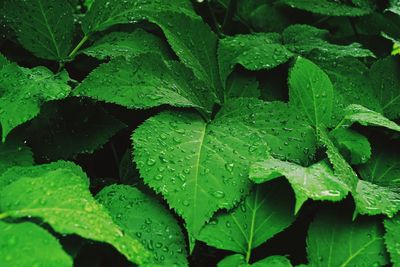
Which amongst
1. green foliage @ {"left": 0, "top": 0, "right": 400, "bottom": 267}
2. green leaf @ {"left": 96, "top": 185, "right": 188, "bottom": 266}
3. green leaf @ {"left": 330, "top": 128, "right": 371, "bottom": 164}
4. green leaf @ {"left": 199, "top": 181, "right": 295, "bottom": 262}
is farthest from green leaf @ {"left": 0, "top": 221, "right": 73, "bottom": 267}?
green leaf @ {"left": 330, "top": 128, "right": 371, "bottom": 164}

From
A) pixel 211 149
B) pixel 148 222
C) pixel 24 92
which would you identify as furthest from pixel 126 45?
pixel 148 222

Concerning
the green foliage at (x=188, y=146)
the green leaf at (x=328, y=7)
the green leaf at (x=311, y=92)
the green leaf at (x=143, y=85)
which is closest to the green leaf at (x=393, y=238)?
the green foliage at (x=188, y=146)

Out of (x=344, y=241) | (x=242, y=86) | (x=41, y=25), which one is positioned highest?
(x=41, y=25)

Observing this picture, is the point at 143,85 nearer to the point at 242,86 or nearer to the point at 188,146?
the point at 188,146

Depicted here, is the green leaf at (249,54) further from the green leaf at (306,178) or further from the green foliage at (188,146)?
the green leaf at (306,178)

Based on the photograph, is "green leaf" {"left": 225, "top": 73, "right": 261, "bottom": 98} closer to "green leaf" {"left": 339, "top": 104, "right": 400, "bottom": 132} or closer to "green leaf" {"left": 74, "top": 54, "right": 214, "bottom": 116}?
"green leaf" {"left": 74, "top": 54, "right": 214, "bottom": 116}
